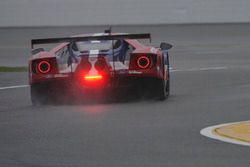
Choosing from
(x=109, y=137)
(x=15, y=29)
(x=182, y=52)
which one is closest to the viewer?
(x=109, y=137)

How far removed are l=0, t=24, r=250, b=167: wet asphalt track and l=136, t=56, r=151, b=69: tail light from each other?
580 millimetres

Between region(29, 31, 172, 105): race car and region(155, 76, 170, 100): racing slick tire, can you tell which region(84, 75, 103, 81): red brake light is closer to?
region(29, 31, 172, 105): race car

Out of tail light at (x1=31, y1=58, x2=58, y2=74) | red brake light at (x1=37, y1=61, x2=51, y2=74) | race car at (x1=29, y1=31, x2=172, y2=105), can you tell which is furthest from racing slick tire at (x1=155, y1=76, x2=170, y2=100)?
red brake light at (x1=37, y1=61, x2=51, y2=74)

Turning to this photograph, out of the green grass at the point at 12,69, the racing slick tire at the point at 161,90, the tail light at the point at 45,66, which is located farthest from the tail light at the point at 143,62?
the green grass at the point at 12,69

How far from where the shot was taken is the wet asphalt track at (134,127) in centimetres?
928

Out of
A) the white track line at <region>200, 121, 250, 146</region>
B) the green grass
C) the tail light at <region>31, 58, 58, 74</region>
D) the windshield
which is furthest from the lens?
the green grass

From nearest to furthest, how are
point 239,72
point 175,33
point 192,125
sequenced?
point 192,125 → point 239,72 → point 175,33

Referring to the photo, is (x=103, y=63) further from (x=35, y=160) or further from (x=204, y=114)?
(x=35, y=160)

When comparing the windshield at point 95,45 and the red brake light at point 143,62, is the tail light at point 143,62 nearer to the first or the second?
the red brake light at point 143,62

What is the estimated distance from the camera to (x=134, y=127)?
11.6 metres

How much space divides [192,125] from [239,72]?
9.54m

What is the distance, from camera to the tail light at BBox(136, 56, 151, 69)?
14531 millimetres

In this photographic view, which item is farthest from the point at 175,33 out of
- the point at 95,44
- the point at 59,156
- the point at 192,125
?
the point at 59,156

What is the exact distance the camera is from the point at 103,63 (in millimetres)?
14484
